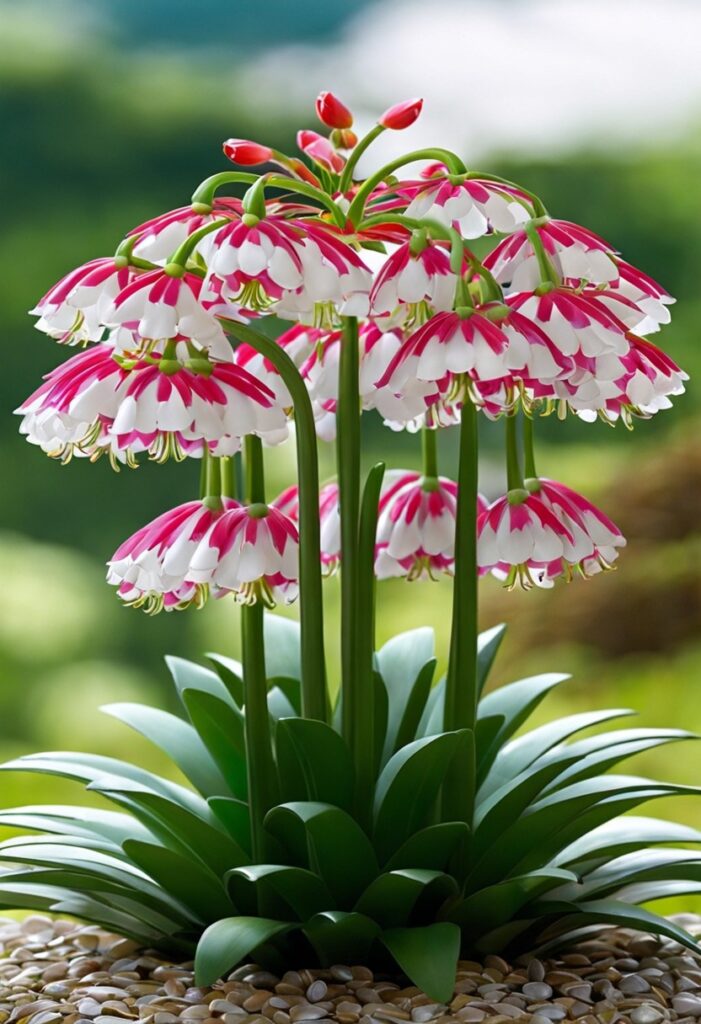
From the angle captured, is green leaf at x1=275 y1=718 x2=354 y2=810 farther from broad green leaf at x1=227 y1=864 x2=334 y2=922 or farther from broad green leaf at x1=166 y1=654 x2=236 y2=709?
broad green leaf at x1=166 y1=654 x2=236 y2=709

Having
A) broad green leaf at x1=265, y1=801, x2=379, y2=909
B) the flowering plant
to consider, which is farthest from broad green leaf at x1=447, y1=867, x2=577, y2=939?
broad green leaf at x1=265, y1=801, x2=379, y2=909

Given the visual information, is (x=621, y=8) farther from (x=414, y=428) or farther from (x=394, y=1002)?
(x=394, y=1002)

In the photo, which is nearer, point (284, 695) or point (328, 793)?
point (328, 793)

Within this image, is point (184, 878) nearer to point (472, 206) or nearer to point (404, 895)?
point (404, 895)

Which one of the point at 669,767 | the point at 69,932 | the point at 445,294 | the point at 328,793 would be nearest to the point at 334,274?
the point at 445,294

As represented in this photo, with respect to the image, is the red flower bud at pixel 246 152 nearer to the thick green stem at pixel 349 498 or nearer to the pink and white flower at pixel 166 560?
the thick green stem at pixel 349 498
